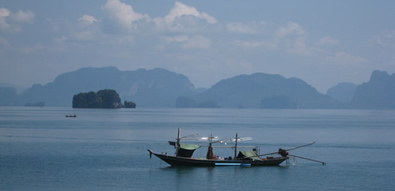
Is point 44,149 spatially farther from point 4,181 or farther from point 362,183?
A: point 362,183

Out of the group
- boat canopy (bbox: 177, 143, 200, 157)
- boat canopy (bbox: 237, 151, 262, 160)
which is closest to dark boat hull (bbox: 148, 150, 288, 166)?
boat canopy (bbox: 237, 151, 262, 160)

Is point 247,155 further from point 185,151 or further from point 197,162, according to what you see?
point 185,151

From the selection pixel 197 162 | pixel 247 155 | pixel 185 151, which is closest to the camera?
pixel 197 162

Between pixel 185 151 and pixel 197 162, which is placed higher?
pixel 185 151

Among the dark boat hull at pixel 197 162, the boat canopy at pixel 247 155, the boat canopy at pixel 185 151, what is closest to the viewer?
the dark boat hull at pixel 197 162

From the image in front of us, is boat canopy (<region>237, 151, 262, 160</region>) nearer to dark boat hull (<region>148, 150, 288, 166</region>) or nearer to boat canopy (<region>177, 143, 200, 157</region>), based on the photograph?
dark boat hull (<region>148, 150, 288, 166</region>)

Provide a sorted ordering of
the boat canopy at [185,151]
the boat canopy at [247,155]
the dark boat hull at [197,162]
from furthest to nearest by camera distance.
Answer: the boat canopy at [247,155] < the boat canopy at [185,151] < the dark boat hull at [197,162]

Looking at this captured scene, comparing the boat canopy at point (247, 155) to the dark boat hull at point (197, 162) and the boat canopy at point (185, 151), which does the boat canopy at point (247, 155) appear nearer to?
the dark boat hull at point (197, 162)

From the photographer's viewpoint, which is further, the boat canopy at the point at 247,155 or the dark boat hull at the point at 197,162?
the boat canopy at the point at 247,155

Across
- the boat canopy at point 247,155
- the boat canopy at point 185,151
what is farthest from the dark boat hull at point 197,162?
the boat canopy at point 185,151

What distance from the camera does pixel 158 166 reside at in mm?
54031

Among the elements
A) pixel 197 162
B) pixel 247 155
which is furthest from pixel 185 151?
pixel 247 155

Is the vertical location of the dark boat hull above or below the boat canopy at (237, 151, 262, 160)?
below

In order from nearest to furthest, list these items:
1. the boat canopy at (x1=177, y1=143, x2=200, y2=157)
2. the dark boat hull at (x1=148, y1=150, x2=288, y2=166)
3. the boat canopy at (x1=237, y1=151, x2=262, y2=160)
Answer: the dark boat hull at (x1=148, y1=150, x2=288, y2=166)
the boat canopy at (x1=177, y1=143, x2=200, y2=157)
the boat canopy at (x1=237, y1=151, x2=262, y2=160)
